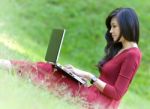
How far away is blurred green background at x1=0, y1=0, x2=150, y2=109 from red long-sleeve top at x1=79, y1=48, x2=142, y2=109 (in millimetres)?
7946

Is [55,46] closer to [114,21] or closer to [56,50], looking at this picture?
[56,50]

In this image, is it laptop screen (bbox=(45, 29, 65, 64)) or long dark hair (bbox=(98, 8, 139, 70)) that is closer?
laptop screen (bbox=(45, 29, 65, 64))

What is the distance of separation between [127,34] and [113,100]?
0.65 metres

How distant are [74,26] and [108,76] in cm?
1045

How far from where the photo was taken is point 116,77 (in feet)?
22.6

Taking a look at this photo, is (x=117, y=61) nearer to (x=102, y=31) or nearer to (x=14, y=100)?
(x=14, y=100)

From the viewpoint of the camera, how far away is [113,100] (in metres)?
6.91

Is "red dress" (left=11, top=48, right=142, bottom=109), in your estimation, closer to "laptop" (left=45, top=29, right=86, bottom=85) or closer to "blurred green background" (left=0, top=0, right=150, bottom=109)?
"laptop" (left=45, top=29, right=86, bottom=85)

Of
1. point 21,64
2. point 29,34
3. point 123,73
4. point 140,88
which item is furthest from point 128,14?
point 29,34

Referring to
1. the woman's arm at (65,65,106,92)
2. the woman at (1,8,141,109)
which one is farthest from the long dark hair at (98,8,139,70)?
the woman's arm at (65,65,106,92)

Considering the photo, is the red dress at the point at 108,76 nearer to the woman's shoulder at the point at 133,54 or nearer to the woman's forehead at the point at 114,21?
the woman's shoulder at the point at 133,54

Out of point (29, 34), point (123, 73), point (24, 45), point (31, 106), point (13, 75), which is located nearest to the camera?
point (31, 106)

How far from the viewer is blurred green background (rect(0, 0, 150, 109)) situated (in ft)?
52.0

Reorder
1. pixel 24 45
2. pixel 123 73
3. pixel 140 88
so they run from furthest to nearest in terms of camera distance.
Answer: pixel 140 88
pixel 24 45
pixel 123 73
